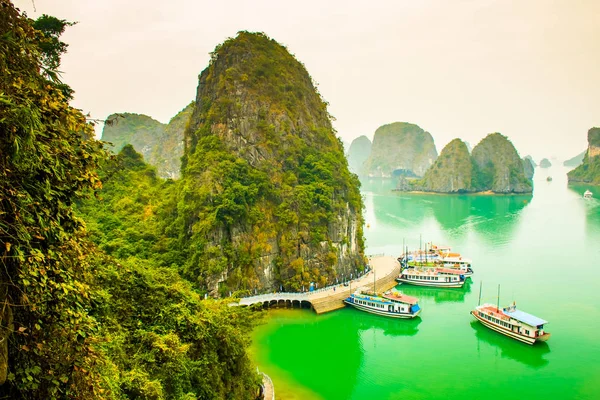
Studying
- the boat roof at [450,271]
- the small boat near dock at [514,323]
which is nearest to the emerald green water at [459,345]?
the small boat near dock at [514,323]

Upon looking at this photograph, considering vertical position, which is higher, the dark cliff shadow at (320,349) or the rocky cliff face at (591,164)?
the rocky cliff face at (591,164)

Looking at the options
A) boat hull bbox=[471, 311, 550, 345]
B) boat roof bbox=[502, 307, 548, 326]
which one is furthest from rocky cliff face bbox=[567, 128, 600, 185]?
boat hull bbox=[471, 311, 550, 345]

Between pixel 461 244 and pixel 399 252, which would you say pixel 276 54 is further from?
pixel 461 244

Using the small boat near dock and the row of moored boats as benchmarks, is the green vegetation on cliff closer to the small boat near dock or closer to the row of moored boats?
the row of moored boats

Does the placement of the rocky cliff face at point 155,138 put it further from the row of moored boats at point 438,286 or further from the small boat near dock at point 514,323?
the small boat near dock at point 514,323

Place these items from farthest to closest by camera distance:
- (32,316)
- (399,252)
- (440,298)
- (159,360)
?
(399,252) < (440,298) < (159,360) < (32,316)

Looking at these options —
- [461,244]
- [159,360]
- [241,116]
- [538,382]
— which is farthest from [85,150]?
[461,244]
